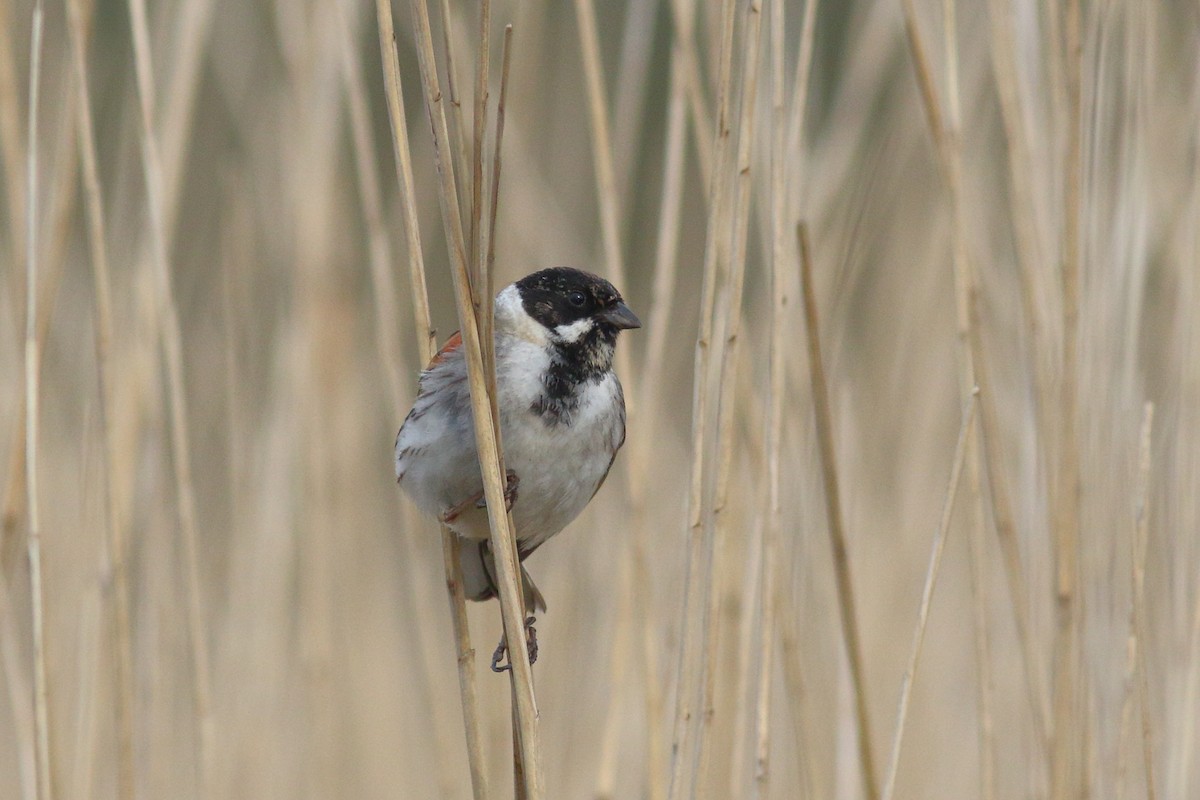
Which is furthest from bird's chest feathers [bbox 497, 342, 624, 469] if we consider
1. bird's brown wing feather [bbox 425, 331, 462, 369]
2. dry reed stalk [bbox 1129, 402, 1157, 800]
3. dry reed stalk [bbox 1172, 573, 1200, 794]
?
dry reed stalk [bbox 1172, 573, 1200, 794]

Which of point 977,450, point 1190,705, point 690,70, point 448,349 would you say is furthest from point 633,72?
point 1190,705

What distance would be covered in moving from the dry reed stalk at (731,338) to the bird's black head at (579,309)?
1.62ft

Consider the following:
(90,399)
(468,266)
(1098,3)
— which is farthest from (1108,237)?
(90,399)

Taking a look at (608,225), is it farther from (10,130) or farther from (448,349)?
(10,130)

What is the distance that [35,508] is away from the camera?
1.72 metres

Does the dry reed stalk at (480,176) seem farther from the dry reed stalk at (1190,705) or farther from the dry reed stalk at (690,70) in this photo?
the dry reed stalk at (1190,705)

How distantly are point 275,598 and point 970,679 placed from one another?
5.47 feet

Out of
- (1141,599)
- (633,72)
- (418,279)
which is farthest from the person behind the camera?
(633,72)

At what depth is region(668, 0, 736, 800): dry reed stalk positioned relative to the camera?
155cm

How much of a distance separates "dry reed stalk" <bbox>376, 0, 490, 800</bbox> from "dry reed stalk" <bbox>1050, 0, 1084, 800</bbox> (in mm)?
825

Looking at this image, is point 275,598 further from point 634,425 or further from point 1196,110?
point 1196,110

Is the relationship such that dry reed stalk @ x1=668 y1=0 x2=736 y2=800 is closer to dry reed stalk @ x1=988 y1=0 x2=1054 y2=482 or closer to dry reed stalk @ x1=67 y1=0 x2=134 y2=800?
dry reed stalk @ x1=988 y1=0 x2=1054 y2=482

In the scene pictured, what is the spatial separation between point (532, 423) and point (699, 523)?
0.45 meters

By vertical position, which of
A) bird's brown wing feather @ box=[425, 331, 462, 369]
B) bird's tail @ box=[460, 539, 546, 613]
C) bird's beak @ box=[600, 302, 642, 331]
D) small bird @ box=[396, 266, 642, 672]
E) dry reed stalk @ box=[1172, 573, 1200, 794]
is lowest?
dry reed stalk @ box=[1172, 573, 1200, 794]
